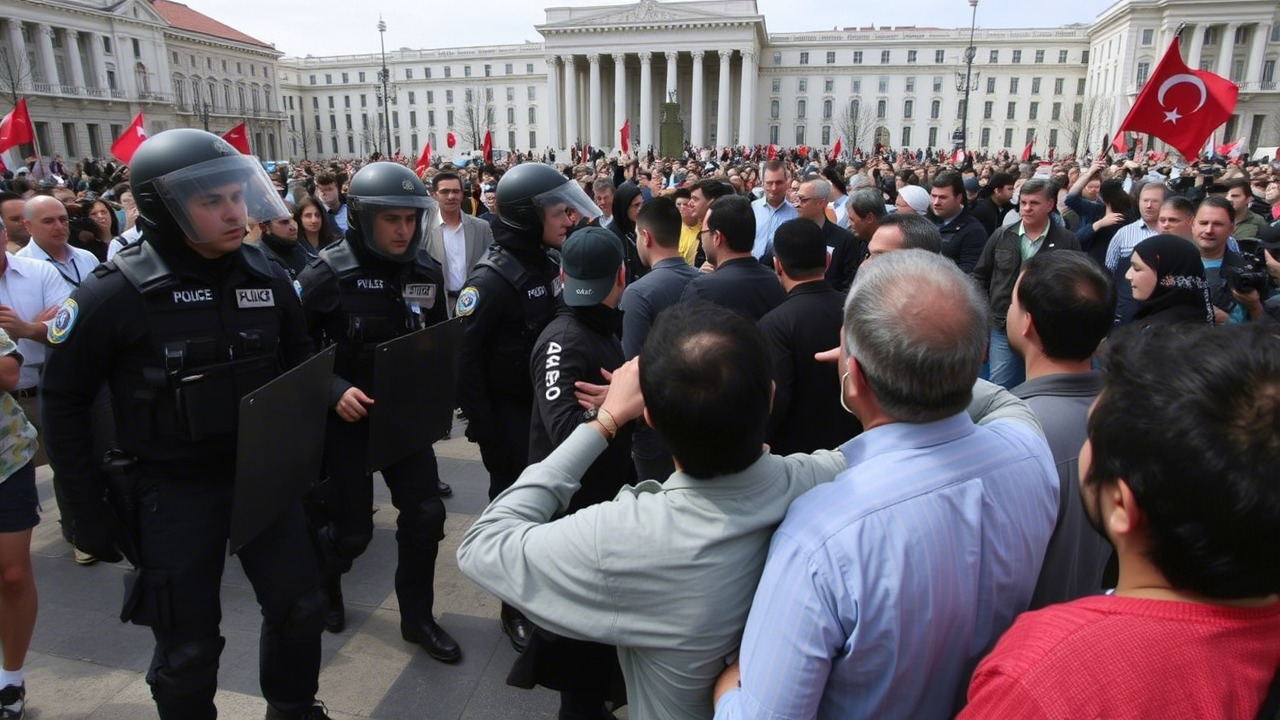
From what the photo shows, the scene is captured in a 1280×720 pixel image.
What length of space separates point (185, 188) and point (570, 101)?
79198mm

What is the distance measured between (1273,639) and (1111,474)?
0.26m

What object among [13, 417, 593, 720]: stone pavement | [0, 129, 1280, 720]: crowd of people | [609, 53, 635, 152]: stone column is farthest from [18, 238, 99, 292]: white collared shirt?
[609, 53, 635, 152]: stone column

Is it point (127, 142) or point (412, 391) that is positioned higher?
point (127, 142)

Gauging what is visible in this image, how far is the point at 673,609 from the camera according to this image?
1.34 meters

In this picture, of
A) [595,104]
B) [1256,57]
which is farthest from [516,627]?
[1256,57]

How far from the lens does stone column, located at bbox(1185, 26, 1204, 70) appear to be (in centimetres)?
6406

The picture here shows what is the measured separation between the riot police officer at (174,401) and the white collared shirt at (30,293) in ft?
6.94

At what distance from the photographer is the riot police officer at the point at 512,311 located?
3.42 meters

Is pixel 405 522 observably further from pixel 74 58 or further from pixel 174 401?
pixel 74 58

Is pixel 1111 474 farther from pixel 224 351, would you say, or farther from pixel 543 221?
pixel 543 221

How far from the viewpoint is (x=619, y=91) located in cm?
7494

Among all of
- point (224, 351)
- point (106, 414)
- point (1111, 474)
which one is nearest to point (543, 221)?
point (224, 351)

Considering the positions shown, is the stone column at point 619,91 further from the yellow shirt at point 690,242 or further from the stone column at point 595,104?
the yellow shirt at point 690,242

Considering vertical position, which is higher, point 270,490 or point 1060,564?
point 1060,564
